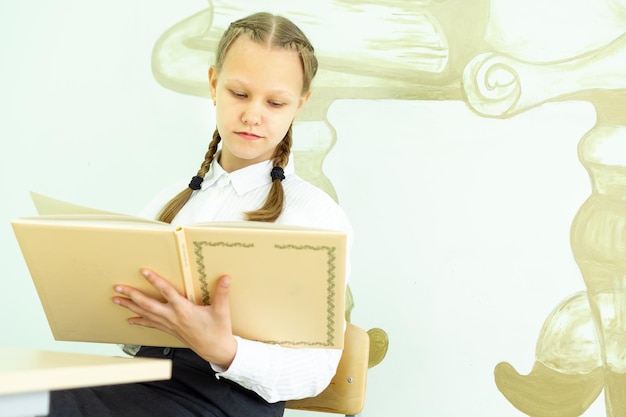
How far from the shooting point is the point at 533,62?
2.23 m

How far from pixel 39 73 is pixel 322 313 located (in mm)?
1534

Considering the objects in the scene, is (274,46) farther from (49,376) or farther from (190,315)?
(49,376)

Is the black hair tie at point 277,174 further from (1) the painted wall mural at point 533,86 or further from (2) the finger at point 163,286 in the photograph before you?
(1) the painted wall mural at point 533,86

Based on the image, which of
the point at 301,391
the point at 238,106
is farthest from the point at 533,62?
the point at 301,391

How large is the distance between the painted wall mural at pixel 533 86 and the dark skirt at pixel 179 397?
90 centimetres

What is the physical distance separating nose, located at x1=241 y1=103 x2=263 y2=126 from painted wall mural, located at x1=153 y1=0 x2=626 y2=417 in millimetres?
780

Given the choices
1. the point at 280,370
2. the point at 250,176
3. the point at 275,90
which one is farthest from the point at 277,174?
the point at 280,370

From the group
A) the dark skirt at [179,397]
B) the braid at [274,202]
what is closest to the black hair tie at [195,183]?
the braid at [274,202]

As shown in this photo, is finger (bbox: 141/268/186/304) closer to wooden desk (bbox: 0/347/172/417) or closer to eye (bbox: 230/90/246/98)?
wooden desk (bbox: 0/347/172/417)

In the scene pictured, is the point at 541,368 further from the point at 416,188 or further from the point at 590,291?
the point at 416,188

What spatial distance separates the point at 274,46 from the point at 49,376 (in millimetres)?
878

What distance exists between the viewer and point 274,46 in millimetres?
1554

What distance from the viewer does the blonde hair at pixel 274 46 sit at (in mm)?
1528

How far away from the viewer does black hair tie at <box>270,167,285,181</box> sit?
5.17 feet
